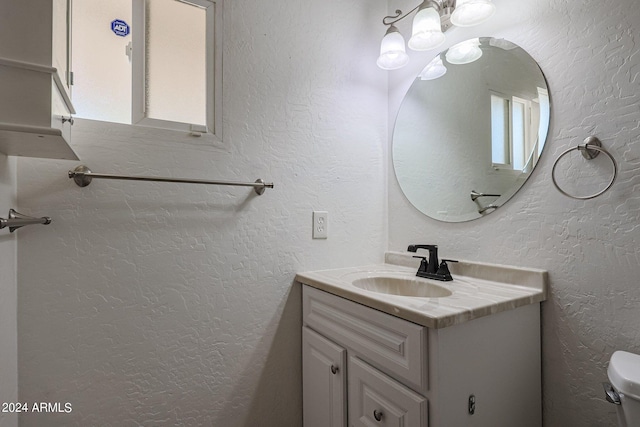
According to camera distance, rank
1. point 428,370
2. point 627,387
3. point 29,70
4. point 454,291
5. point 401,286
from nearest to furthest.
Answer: point 29,70
point 627,387
point 428,370
point 454,291
point 401,286

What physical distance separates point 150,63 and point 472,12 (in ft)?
3.70

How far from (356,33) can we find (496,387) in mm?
1529

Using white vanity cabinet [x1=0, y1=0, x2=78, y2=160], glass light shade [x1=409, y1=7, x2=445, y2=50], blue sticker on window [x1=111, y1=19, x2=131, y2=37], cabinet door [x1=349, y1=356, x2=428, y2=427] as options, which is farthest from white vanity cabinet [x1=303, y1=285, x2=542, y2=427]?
blue sticker on window [x1=111, y1=19, x2=131, y2=37]

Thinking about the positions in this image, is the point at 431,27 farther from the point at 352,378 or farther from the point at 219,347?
the point at 219,347

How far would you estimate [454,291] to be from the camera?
1041 mm

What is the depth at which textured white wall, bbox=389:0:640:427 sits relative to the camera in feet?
2.81

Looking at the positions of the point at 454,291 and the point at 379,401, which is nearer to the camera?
the point at 379,401

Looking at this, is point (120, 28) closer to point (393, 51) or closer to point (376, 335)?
point (393, 51)

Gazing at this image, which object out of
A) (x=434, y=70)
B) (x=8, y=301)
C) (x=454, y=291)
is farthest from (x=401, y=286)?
(x=8, y=301)

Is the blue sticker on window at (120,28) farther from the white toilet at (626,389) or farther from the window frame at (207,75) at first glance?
the white toilet at (626,389)

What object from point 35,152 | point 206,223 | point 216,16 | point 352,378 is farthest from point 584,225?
point 35,152

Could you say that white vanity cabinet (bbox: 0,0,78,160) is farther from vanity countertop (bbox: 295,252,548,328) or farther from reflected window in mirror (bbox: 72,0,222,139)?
vanity countertop (bbox: 295,252,548,328)

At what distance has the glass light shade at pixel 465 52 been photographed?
122 centimetres

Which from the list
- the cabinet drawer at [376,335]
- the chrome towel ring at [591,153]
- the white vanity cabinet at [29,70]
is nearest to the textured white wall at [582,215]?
the chrome towel ring at [591,153]
